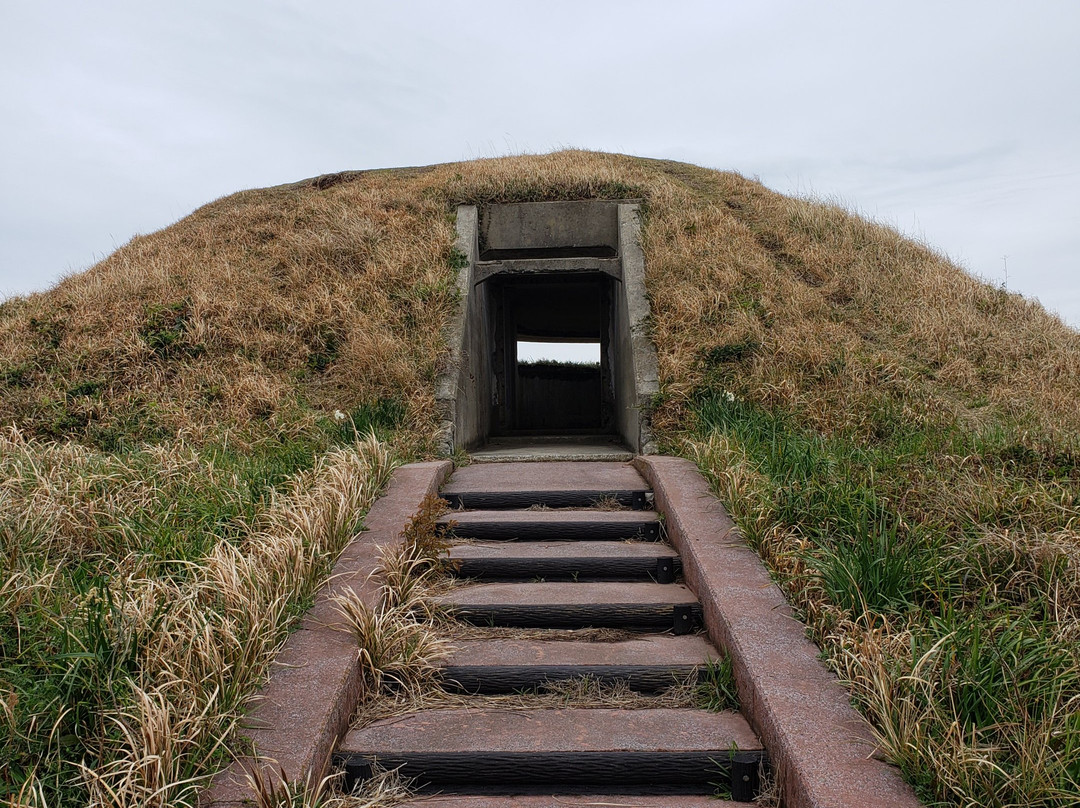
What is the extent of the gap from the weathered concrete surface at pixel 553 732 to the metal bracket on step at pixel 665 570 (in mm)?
1268

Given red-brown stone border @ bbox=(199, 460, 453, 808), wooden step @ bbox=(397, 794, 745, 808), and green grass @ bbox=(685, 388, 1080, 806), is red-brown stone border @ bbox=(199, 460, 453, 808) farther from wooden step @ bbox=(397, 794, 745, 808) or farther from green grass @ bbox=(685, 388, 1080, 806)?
green grass @ bbox=(685, 388, 1080, 806)

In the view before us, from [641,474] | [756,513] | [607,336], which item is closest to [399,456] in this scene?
[641,474]

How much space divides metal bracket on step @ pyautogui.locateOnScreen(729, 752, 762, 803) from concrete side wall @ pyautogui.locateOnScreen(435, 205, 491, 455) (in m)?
4.45

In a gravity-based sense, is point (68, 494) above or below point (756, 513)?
above

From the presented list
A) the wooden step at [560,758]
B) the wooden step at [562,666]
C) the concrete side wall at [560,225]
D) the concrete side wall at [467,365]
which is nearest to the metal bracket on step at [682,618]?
the wooden step at [562,666]

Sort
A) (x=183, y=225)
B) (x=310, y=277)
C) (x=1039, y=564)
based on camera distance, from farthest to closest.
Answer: (x=183, y=225), (x=310, y=277), (x=1039, y=564)

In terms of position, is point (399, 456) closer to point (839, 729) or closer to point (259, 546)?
point (259, 546)

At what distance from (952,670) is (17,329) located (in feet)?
32.5

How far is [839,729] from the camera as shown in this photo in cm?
268

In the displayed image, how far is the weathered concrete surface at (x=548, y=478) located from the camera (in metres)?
5.68

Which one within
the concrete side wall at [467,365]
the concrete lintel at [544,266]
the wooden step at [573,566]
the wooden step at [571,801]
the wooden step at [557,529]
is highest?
the concrete lintel at [544,266]

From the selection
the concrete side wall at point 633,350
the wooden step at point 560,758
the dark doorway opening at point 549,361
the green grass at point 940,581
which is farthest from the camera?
the dark doorway opening at point 549,361

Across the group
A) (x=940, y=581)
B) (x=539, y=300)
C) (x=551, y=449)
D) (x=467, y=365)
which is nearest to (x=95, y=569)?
(x=940, y=581)

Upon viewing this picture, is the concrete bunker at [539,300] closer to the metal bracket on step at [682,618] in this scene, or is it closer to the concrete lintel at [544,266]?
the concrete lintel at [544,266]
